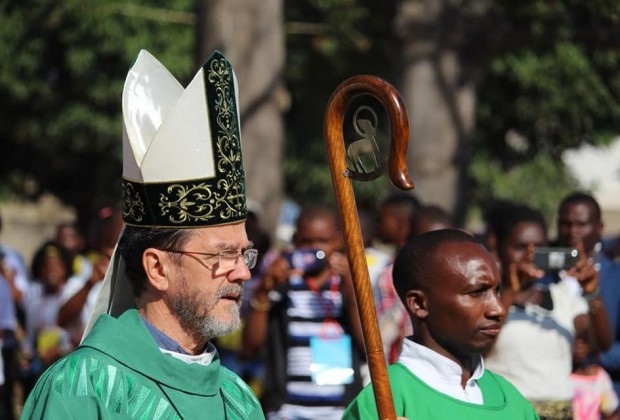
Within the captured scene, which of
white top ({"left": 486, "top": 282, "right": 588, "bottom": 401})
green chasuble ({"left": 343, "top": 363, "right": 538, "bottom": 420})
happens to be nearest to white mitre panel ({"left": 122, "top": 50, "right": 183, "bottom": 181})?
green chasuble ({"left": 343, "top": 363, "right": 538, "bottom": 420})

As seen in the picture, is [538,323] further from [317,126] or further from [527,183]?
[527,183]

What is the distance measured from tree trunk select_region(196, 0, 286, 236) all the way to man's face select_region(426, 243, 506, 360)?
6384mm

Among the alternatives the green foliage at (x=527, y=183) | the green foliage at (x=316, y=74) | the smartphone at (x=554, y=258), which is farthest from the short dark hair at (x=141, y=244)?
the green foliage at (x=527, y=183)

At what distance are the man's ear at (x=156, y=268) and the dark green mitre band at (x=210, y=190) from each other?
79 millimetres

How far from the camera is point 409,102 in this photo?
10562mm

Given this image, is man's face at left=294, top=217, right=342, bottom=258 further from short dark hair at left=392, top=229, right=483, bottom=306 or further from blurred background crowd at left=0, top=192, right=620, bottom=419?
short dark hair at left=392, top=229, right=483, bottom=306

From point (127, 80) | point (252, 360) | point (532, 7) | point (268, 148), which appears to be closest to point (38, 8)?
point (268, 148)

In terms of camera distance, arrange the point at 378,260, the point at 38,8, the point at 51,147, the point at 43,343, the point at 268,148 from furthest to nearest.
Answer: the point at 51,147, the point at 38,8, the point at 268,148, the point at 43,343, the point at 378,260

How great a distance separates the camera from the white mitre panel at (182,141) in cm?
356

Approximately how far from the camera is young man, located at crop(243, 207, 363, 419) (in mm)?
6754

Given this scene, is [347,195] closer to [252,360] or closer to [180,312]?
[180,312]

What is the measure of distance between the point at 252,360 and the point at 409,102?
12.1 ft

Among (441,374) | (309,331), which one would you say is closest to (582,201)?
(309,331)

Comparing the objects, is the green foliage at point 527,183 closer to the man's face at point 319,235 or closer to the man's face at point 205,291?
the man's face at point 319,235
